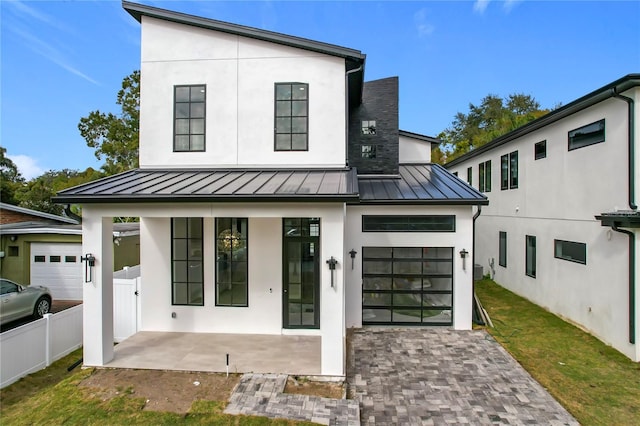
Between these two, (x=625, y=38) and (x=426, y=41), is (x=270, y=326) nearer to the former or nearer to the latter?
(x=625, y=38)

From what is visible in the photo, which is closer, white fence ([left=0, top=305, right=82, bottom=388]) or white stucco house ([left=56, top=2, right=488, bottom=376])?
white fence ([left=0, top=305, right=82, bottom=388])

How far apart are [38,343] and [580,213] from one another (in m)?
13.1

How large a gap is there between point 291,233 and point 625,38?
18.5m

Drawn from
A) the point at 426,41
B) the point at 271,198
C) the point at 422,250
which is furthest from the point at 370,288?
the point at 426,41

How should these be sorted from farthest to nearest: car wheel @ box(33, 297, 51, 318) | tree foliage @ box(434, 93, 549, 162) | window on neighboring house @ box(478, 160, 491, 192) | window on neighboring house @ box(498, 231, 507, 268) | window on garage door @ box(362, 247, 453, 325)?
tree foliage @ box(434, 93, 549, 162) → window on neighboring house @ box(478, 160, 491, 192) → window on neighboring house @ box(498, 231, 507, 268) → car wheel @ box(33, 297, 51, 318) → window on garage door @ box(362, 247, 453, 325)

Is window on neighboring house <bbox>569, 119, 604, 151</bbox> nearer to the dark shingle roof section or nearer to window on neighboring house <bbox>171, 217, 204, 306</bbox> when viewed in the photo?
the dark shingle roof section

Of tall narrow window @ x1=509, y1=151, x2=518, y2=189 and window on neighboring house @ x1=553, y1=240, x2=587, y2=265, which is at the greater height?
tall narrow window @ x1=509, y1=151, x2=518, y2=189

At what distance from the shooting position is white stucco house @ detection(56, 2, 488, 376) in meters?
8.27

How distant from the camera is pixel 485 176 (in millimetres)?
15875

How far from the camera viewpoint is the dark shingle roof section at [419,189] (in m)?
8.68

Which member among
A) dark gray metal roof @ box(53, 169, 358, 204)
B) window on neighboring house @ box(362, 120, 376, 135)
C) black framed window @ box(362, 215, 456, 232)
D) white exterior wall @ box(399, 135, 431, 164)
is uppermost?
window on neighboring house @ box(362, 120, 376, 135)

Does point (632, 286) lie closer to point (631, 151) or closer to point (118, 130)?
point (631, 151)

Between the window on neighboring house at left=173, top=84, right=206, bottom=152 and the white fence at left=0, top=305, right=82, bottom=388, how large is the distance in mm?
4692

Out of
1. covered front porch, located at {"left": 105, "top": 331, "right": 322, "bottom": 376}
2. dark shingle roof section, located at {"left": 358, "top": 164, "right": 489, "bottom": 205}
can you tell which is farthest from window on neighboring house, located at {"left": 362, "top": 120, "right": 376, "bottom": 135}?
covered front porch, located at {"left": 105, "top": 331, "right": 322, "bottom": 376}
